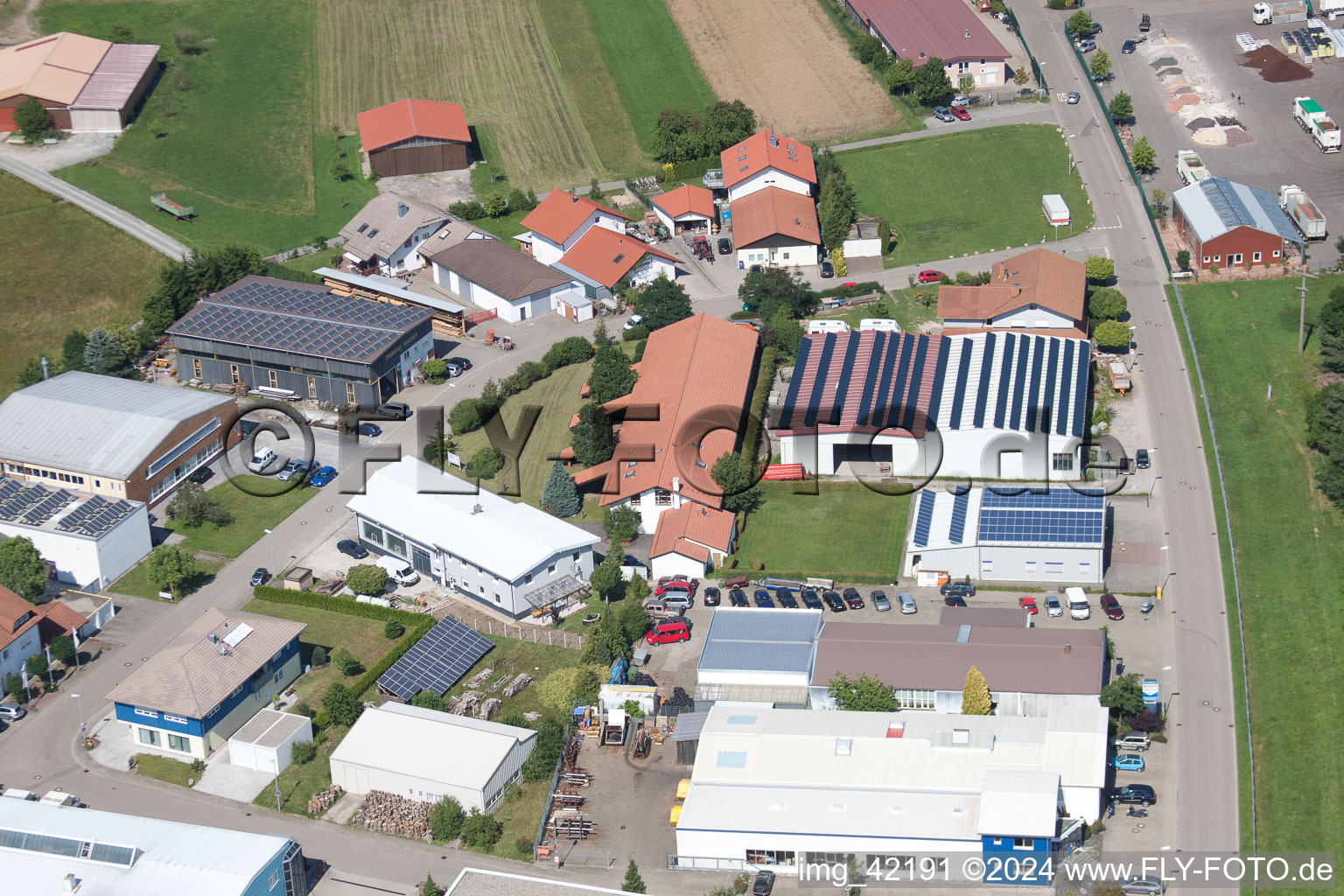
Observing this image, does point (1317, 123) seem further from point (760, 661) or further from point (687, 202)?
point (760, 661)

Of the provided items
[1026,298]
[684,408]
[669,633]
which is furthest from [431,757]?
[1026,298]

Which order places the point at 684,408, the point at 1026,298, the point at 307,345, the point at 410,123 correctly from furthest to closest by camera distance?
the point at 410,123, the point at 1026,298, the point at 307,345, the point at 684,408

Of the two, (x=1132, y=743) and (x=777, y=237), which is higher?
(x=1132, y=743)

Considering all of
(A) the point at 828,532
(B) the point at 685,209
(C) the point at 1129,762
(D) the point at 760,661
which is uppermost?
(C) the point at 1129,762

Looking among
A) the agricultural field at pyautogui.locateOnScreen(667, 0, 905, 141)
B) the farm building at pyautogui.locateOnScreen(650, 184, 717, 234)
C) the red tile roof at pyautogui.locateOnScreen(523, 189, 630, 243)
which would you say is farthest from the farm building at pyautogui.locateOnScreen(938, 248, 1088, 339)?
the agricultural field at pyautogui.locateOnScreen(667, 0, 905, 141)

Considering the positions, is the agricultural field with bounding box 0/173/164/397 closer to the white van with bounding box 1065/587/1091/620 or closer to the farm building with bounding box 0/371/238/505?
the farm building with bounding box 0/371/238/505

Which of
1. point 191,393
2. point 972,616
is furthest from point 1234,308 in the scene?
point 191,393

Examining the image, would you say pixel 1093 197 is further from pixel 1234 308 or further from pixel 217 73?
pixel 217 73

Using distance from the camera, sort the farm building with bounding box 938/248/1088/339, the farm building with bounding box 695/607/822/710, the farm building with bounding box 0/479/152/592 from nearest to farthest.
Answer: the farm building with bounding box 695/607/822/710
the farm building with bounding box 0/479/152/592
the farm building with bounding box 938/248/1088/339
